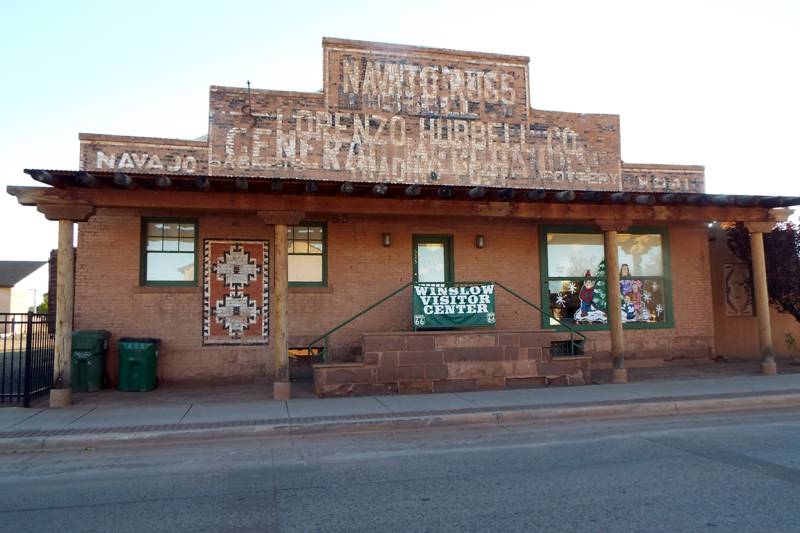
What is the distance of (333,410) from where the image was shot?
9039mm

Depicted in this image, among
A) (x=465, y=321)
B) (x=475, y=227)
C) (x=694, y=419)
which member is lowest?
(x=694, y=419)

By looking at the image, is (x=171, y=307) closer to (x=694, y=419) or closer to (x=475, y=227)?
(x=475, y=227)

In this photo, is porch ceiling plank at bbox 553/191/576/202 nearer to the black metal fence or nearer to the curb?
the curb

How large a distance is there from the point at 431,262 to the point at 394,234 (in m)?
1.10

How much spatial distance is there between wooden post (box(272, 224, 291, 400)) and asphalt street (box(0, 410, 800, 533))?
7.68 ft

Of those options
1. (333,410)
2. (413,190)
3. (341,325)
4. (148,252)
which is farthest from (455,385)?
(148,252)

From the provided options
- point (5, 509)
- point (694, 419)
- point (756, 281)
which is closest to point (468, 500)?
point (5, 509)

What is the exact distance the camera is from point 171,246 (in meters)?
12.0

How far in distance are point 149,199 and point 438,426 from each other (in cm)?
616

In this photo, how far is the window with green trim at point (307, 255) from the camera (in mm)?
12367

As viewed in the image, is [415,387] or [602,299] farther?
[602,299]

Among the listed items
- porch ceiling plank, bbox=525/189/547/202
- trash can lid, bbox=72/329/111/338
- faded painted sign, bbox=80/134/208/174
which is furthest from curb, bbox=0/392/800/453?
faded painted sign, bbox=80/134/208/174

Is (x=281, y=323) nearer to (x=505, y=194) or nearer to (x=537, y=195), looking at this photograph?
(x=505, y=194)

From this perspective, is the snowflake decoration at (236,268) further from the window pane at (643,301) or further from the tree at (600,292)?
the window pane at (643,301)
